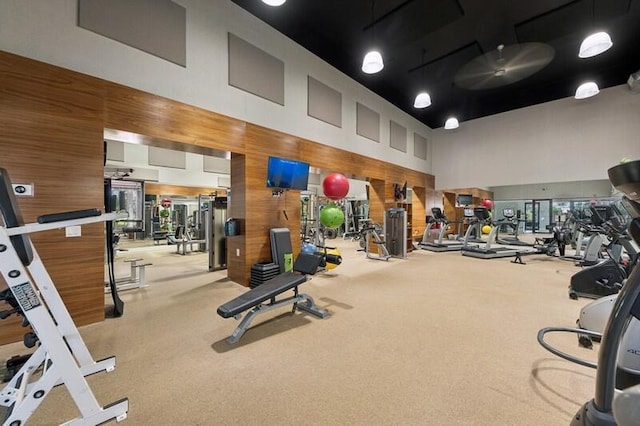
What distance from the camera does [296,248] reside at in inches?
223

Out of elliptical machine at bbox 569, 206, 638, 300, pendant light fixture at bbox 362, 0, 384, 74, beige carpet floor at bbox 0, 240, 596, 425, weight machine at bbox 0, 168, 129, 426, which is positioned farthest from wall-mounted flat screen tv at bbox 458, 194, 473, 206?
weight machine at bbox 0, 168, 129, 426

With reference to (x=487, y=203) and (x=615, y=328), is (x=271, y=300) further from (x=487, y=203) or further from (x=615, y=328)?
(x=487, y=203)

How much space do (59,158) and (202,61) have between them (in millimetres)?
2510

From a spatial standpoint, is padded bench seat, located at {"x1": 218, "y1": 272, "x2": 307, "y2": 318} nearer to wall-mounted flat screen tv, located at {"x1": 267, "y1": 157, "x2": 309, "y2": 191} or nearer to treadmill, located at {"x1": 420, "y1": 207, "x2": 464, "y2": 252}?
wall-mounted flat screen tv, located at {"x1": 267, "y1": 157, "x2": 309, "y2": 191}

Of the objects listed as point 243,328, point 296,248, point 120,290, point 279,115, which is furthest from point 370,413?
point 279,115

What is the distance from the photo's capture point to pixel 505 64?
5008 mm

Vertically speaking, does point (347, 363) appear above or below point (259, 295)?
below

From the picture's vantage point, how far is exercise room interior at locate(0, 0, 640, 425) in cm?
190

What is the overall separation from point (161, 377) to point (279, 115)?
4.71 m

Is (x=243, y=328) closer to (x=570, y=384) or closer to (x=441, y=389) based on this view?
(x=441, y=389)

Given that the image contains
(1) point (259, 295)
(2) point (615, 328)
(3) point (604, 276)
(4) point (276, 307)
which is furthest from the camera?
(3) point (604, 276)

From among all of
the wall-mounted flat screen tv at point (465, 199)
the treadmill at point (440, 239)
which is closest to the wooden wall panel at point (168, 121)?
the treadmill at point (440, 239)

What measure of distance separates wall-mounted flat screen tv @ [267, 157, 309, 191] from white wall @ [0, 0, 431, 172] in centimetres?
77

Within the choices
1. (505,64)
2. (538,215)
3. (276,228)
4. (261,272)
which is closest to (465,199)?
(538,215)
